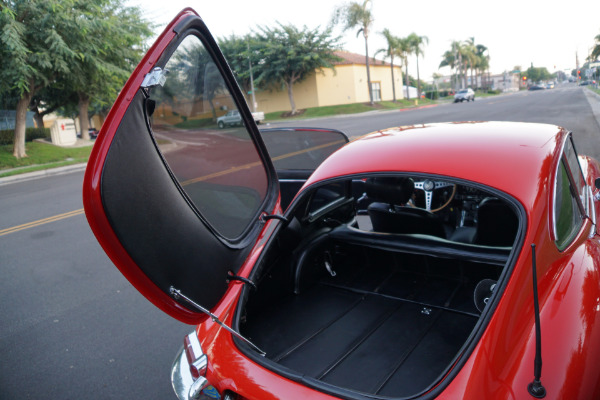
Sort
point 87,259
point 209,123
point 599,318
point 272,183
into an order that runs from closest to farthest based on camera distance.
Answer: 1. point 599,318
2. point 209,123
3. point 272,183
4. point 87,259

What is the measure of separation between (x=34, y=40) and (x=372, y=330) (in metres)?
18.4

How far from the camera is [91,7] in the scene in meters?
17.0

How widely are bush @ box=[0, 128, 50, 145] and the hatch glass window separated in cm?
2244

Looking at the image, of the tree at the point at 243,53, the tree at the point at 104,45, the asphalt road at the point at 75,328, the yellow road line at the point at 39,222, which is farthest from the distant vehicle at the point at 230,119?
the tree at the point at 243,53

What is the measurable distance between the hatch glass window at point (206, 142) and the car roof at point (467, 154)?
43 cm

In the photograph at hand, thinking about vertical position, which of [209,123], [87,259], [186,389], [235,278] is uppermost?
[209,123]

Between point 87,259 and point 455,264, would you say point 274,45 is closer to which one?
point 87,259

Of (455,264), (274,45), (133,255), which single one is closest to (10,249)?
(133,255)

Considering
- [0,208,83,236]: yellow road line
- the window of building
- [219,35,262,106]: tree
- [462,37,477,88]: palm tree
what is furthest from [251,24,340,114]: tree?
[462,37,477,88]: palm tree

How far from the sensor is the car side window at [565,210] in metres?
1.94

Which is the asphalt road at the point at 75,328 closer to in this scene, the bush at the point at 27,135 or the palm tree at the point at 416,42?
the bush at the point at 27,135

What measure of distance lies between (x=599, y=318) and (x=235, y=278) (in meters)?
1.61

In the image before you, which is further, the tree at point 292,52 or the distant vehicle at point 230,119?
the tree at point 292,52

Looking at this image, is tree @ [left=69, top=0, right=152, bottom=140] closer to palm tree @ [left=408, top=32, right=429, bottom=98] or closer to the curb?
the curb
